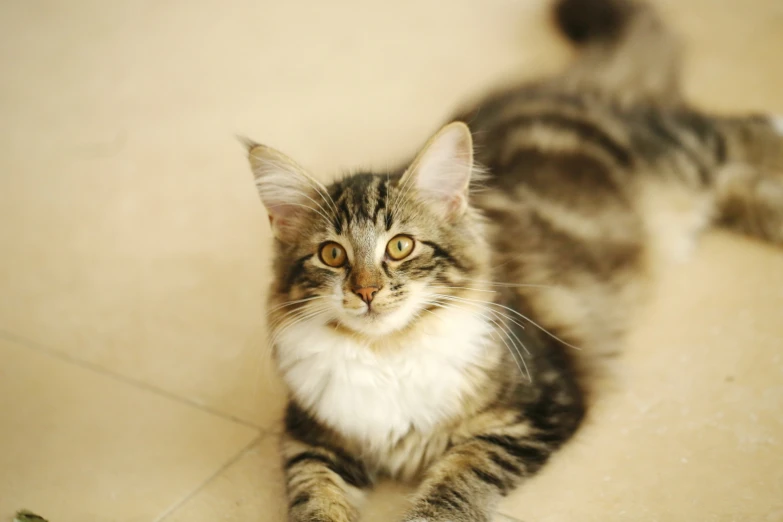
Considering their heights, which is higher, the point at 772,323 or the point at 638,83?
the point at 638,83

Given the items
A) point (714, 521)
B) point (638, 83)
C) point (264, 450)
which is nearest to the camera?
point (714, 521)

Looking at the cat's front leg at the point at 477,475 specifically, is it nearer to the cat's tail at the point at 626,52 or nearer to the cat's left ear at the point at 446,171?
the cat's left ear at the point at 446,171

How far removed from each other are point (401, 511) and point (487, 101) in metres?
1.37

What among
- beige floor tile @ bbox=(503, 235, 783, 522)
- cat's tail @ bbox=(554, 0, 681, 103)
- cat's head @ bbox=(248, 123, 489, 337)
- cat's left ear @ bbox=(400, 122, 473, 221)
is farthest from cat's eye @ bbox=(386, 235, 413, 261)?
cat's tail @ bbox=(554, 0, 681, 103)

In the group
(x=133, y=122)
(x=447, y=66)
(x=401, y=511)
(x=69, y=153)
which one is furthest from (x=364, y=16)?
(x=401, y=511)

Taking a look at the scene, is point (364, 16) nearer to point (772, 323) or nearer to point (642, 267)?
point (642, 267)

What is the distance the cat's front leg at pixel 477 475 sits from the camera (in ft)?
4.19

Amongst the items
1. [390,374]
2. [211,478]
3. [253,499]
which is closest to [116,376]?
[211,478]

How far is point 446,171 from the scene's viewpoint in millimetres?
1367

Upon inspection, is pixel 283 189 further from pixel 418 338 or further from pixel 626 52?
pixel 626 52

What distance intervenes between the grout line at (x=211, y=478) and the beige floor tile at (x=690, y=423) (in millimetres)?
595

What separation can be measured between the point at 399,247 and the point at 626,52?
1.74 m

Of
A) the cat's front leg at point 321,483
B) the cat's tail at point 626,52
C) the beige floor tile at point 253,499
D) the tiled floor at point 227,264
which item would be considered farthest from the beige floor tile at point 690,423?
the cat's tail at point 626,52

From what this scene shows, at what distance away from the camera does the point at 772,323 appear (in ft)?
5.75
